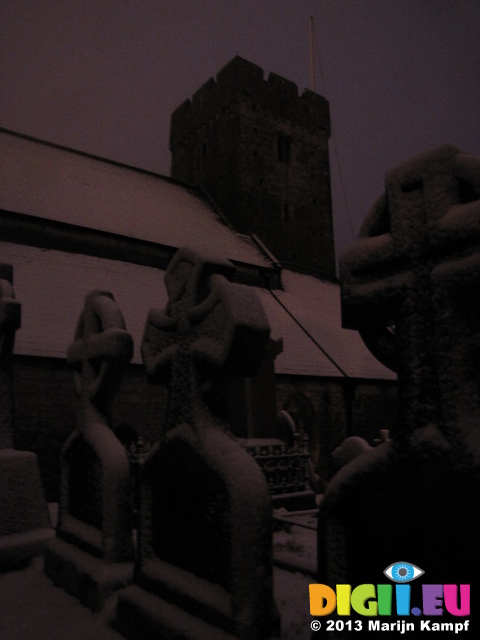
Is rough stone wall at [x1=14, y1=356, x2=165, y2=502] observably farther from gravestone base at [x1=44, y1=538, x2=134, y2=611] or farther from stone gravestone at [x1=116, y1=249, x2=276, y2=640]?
stone gravestone at [x1=116, y1=249, x2=276, y2=640]

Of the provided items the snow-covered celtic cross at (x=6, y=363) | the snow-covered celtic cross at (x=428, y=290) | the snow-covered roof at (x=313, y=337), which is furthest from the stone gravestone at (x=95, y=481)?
the snow-covered roof at (x=313, y=337)

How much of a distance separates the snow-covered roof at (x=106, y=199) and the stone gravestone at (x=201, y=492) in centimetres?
1011

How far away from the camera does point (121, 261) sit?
14.2 meters

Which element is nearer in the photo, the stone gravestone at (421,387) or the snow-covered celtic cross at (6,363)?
the stone gravestone at (421,387)

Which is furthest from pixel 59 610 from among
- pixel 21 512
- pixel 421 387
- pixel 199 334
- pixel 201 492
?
pixel 421 387

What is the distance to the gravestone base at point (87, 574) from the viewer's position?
11.1 feet

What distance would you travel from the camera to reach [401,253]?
2170 mm

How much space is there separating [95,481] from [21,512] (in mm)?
1214

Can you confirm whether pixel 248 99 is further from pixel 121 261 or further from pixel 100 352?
pixel 100 352

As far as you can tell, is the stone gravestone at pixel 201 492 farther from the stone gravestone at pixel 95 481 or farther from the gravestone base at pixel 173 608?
the stone gravestone at pixel 95 481

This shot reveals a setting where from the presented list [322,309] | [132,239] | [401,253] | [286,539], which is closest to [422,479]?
[401,253]

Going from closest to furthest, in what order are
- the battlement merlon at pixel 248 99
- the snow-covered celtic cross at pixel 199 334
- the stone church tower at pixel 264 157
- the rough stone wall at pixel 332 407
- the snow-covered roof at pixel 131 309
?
the snow-covered celtic cross at pixel 199 334 → the snow-covered roof at pixel 131 309 → the rough stone wall at pixel 332 407 → the stone church tower at pixel 264 157 → the battlement merlon at pixel 248 99

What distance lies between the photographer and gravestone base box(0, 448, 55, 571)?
14.3 feet

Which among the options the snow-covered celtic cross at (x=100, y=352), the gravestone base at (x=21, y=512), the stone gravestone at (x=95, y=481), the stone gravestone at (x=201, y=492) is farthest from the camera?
the gravestone base at (x=21, y=512)
